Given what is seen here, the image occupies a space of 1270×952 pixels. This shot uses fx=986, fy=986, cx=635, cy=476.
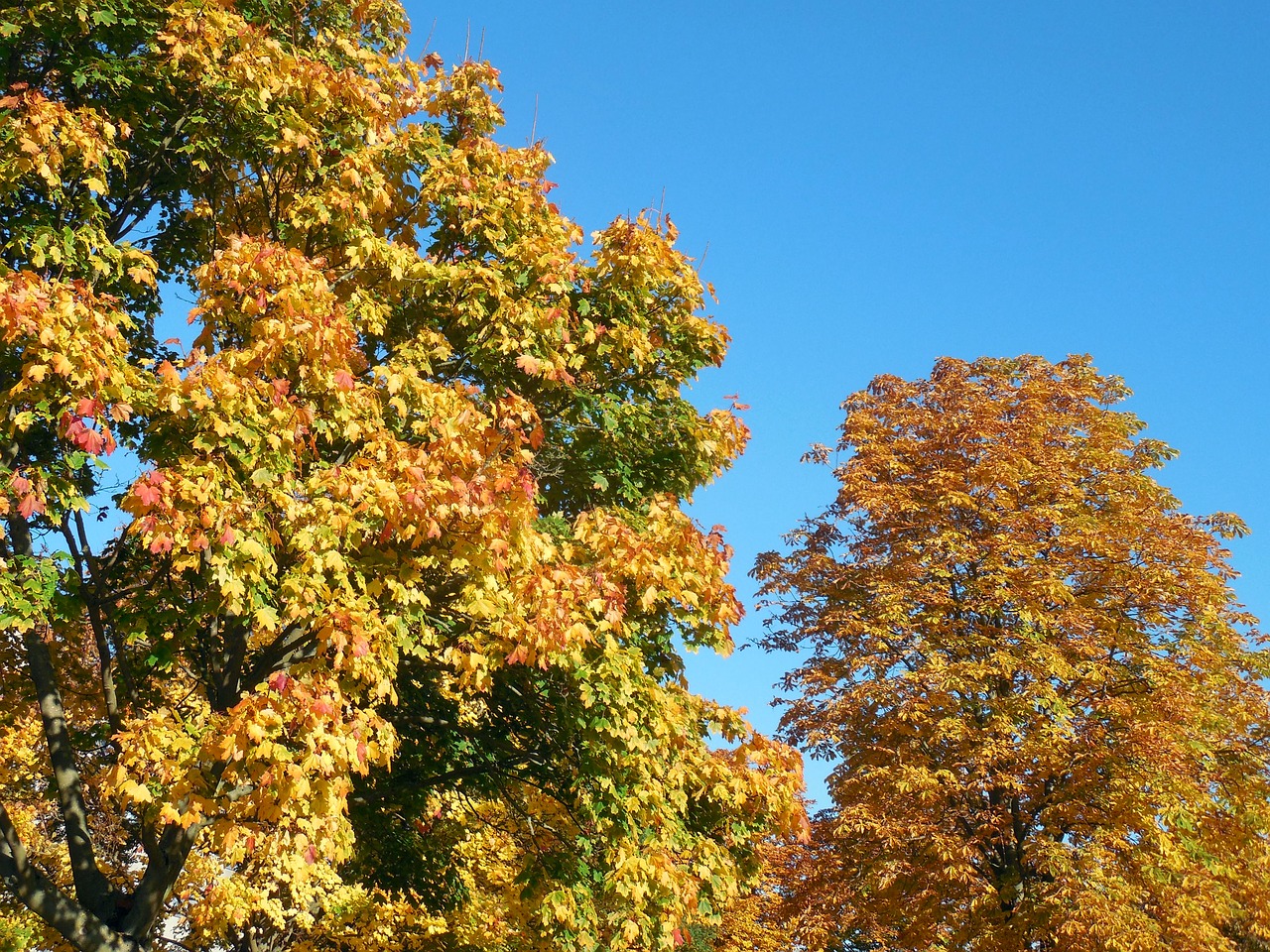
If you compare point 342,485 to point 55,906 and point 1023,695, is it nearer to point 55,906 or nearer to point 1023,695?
point 55,906

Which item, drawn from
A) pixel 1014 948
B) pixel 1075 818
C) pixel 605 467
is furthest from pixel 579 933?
pixel 1075 818

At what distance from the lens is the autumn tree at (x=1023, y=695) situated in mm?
13812

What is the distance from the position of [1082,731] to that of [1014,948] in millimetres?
3306

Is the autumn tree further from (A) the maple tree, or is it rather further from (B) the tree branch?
(B) the tree branch

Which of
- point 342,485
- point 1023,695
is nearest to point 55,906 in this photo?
point 342,485

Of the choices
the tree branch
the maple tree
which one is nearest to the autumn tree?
the maple tree

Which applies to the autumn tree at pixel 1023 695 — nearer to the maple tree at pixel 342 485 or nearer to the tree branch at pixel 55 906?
the maple tree at pixel 342 485

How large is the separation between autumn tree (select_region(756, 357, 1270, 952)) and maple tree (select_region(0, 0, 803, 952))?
5357 millimetres

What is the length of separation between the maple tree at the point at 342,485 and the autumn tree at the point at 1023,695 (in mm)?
5357

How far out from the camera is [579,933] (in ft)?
28.5

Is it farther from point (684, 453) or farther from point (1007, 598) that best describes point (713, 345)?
point (1007, 598)

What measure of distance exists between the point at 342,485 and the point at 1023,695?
39.4 feet

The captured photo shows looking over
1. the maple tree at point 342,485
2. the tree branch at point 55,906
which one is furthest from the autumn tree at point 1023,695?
the tree branch at point 55,906

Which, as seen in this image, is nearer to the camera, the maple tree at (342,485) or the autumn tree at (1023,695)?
the maple tree at (342,485)
